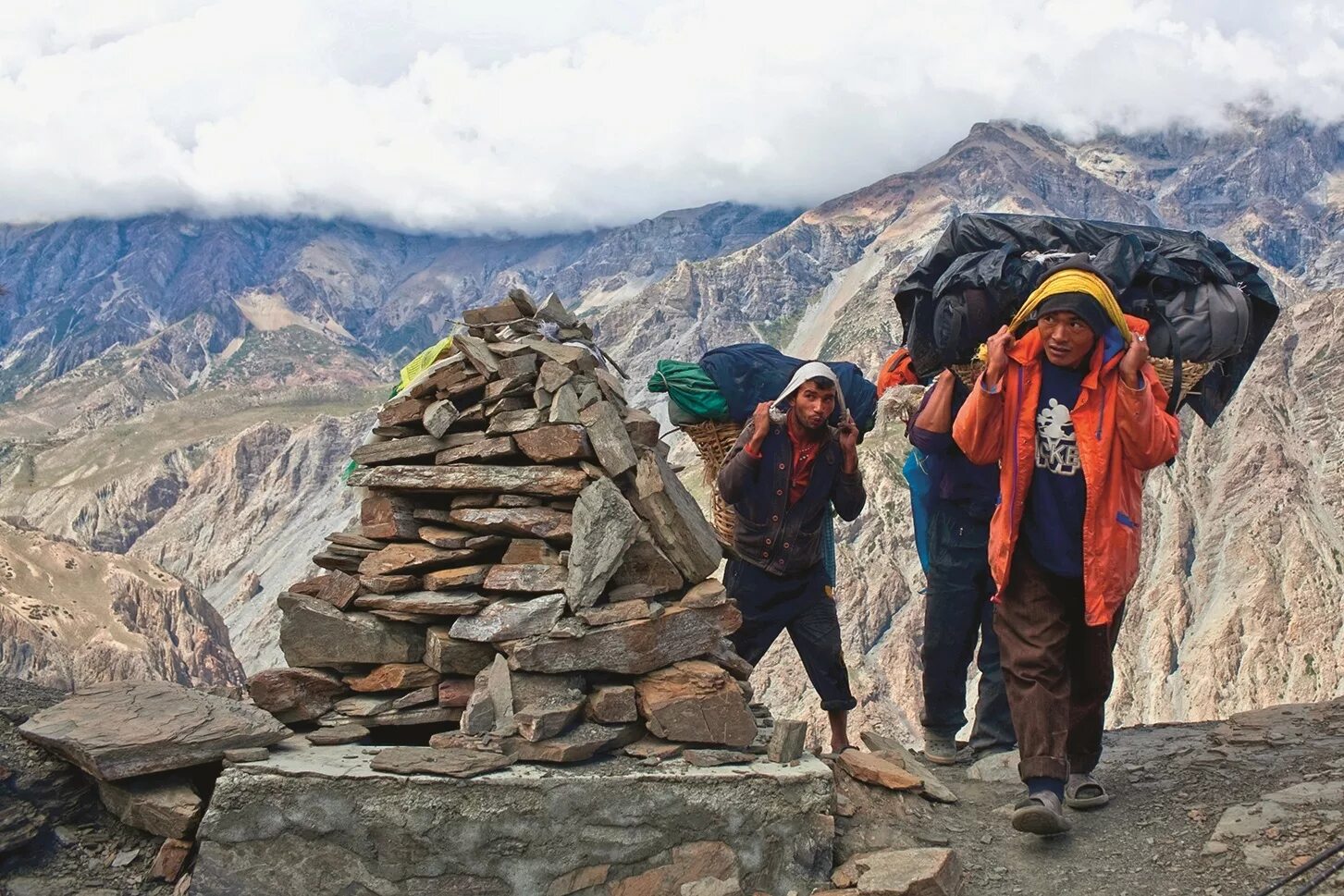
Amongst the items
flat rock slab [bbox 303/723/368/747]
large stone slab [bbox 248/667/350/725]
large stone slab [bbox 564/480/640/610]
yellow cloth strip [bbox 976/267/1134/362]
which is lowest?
flat rock slab [bbox 303/723/368/747]

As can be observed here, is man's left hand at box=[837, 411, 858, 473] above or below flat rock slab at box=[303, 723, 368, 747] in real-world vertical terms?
above

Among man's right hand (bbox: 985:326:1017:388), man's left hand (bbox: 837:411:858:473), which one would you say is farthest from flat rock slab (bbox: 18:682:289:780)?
man's right hand (bbox: 985:326:1017:388)

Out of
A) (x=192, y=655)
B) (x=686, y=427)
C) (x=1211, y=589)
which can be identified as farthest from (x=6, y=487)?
(x=686, y=427)

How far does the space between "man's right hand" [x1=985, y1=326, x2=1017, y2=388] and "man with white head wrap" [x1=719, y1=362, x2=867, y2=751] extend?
131 centimetres

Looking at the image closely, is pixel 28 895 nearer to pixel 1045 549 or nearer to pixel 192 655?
pixel 1045 549

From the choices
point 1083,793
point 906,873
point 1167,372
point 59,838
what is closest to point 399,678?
point 59,838

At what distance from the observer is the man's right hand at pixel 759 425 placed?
5.86m

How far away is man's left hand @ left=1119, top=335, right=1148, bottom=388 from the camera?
175 inches

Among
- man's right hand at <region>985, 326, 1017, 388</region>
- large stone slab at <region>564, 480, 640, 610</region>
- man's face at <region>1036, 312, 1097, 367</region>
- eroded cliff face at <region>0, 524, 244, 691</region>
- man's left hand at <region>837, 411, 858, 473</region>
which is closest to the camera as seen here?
man's face at <region>1036, 312, 1097, 367</region>

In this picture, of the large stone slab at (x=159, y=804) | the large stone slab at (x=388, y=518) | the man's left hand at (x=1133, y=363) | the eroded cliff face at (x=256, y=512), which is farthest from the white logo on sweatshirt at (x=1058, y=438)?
the eroded cliff face at (x=256, y=512)

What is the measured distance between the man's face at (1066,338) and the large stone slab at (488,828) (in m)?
2.17

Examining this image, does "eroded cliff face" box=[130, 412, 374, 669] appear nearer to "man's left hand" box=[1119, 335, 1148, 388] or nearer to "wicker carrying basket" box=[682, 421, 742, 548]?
"wicker carrying basket" box=[682, 421, 742, 548]

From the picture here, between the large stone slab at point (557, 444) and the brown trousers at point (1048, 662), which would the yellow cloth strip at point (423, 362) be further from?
the brown trousers at point (1048, 662)

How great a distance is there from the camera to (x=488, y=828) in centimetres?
452
